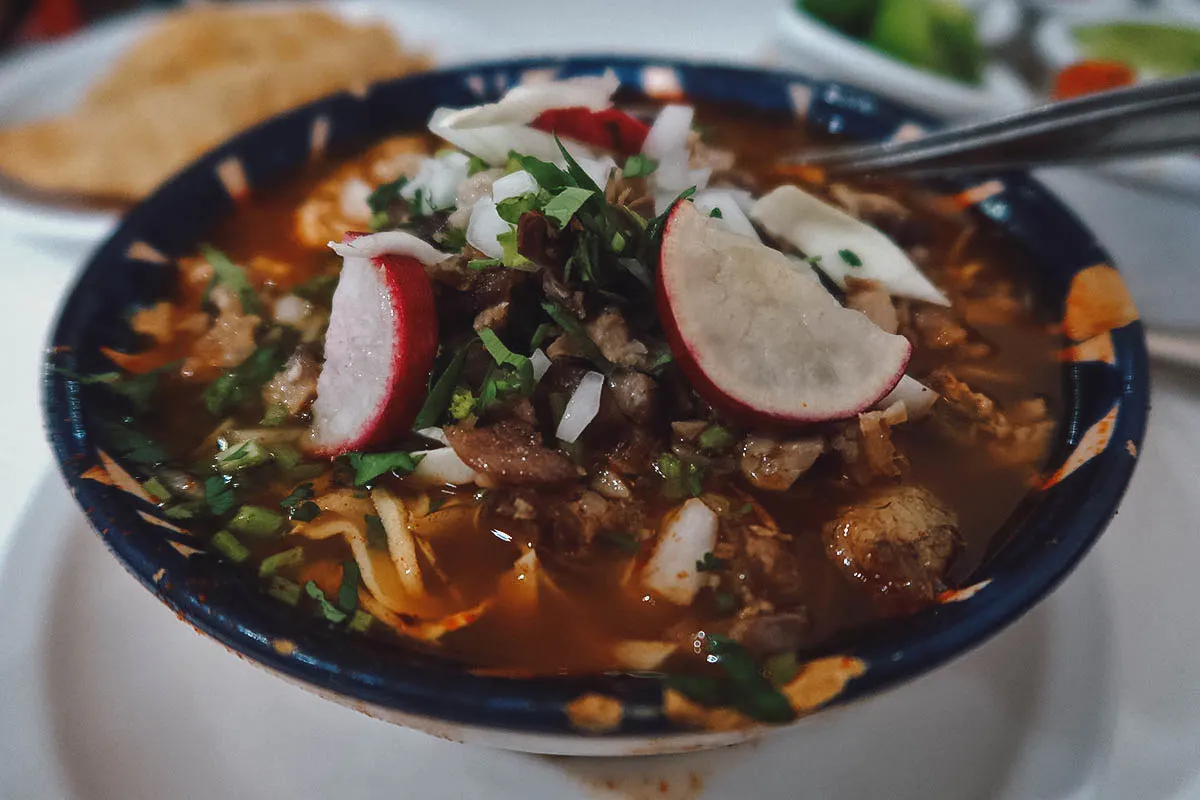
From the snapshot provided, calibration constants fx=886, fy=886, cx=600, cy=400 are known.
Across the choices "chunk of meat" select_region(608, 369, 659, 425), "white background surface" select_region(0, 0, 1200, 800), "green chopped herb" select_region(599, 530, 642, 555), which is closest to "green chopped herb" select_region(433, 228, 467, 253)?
"chunk of meat" select_region(608, 369, 659, 425)

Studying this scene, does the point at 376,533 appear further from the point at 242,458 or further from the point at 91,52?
the point at 91,52

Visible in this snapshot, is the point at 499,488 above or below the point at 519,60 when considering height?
below

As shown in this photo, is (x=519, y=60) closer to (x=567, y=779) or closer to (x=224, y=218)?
(x=224, y=218)

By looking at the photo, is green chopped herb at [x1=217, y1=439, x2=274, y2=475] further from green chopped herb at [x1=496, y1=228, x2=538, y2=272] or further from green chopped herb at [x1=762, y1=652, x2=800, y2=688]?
green chopped herb at [x1=762, y1=652, x2=800, y2=688]

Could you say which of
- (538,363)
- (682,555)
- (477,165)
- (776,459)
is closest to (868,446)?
(776,459)

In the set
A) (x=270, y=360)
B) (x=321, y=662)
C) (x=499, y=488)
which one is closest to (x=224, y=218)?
(x=270, y=360)
